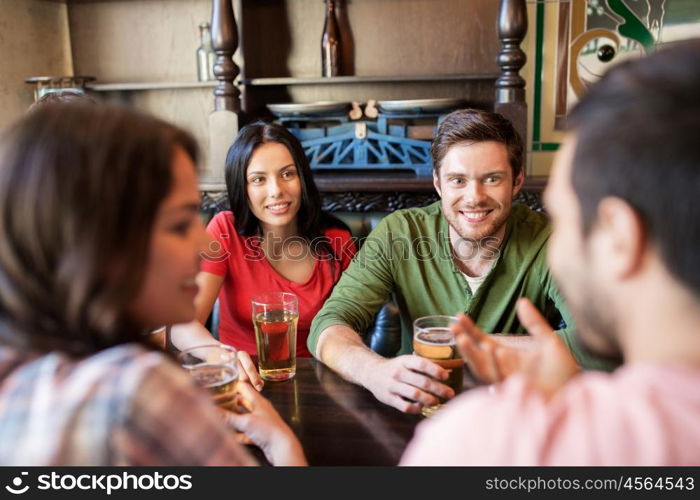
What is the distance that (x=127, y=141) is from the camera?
682 mm

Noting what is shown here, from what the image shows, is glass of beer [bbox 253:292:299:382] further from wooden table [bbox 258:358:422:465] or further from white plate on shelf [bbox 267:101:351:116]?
white plate on shelf [bbox 267:101:351:116]

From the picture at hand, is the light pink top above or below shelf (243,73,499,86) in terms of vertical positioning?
below

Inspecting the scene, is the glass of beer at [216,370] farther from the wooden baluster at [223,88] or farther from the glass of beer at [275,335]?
the wooden baluster at [223,88]

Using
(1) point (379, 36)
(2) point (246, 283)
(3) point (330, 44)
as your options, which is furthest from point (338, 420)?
(1) point (379, 36)

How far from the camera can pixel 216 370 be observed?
1.00 meters

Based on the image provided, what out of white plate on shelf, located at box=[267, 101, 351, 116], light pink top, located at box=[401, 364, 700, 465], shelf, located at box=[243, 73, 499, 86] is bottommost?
light pink top, located at box=[401, 364, 700, 465]

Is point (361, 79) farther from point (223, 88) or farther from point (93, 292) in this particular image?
point (93, 292)

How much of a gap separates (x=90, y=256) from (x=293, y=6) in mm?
2840

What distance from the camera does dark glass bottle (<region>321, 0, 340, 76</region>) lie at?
3.04 m

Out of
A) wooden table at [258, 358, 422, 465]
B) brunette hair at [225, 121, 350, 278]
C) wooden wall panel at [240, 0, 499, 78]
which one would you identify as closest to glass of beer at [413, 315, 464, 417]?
wooden table at [258, 358, 422, 465]

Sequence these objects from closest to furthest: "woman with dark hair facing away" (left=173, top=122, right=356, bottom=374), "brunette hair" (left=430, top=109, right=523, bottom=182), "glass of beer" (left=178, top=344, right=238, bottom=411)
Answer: "glass of beer" (left=178, top=344, right=238, bottom=411)
"brunette hair" (left=430, top=109, right=523, bottom=182)
"woman with dark hair facing away" (left=173, top=122, right=356, bottom=374)

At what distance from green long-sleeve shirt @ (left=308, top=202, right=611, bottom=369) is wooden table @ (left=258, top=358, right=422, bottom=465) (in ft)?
1.48

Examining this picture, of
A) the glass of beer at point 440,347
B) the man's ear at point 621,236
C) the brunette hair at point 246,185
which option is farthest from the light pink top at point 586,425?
the brunette hair at point 246,185
